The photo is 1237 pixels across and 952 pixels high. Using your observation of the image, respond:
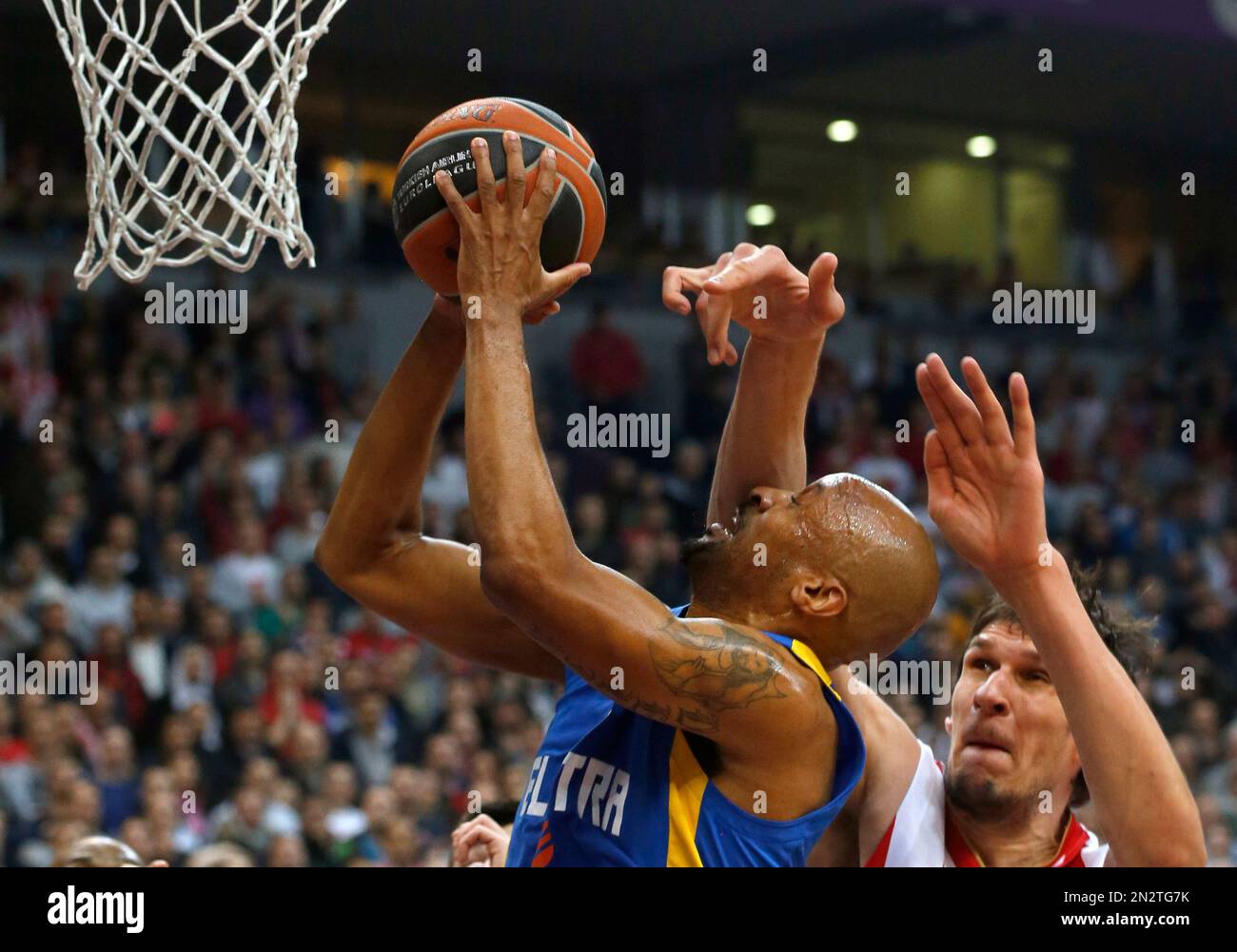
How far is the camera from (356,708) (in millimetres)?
7492

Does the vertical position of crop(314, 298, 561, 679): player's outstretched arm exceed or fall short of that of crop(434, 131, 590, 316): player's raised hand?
it falls short

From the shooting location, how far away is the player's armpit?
2.83 meters

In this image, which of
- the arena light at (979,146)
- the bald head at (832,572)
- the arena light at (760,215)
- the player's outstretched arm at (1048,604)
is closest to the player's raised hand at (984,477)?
the player's outstretched arm at (1048,604)

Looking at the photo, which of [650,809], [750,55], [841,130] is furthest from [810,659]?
[841,130]

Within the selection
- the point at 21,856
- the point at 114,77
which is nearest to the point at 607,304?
the point at 21,856

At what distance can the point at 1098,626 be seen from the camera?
9.60ft

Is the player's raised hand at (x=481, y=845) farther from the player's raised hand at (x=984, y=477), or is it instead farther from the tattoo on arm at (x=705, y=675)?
the player's raised hand at (x=984, y=477)

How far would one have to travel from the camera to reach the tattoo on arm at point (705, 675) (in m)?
2.27

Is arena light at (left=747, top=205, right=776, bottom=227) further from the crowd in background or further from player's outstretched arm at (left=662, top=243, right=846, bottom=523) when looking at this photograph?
player's outstretched arm at (left=662, top=243, right=846, bottom=523)

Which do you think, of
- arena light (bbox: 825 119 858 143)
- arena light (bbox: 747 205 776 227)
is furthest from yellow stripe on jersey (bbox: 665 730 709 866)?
arena light (bbox: 825 119 858 143)

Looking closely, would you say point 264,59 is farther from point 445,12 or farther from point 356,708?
point 356,708

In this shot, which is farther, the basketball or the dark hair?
the dark hair

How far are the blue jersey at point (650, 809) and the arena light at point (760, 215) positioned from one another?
1009 cm

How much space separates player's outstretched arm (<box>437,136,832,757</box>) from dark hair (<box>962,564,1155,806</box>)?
2.43 feet
